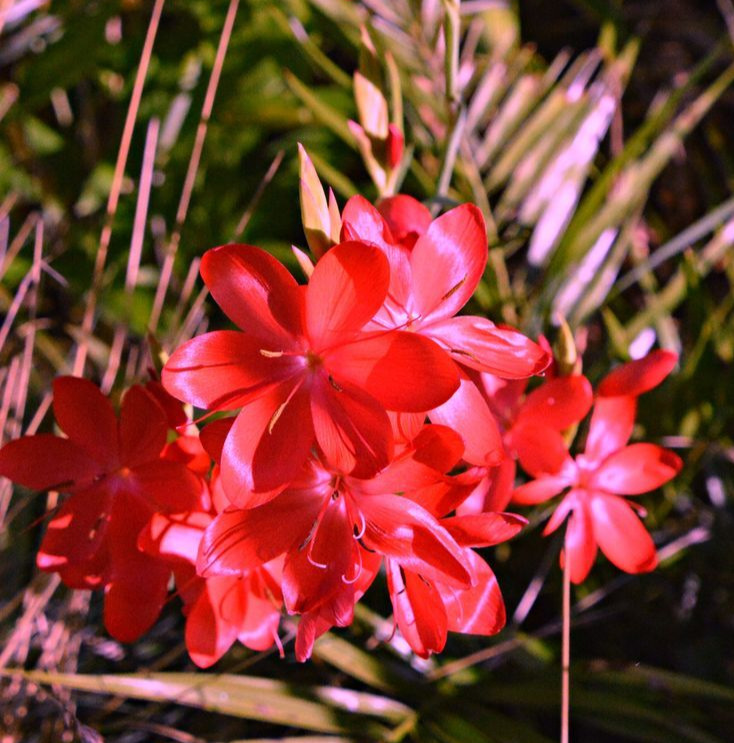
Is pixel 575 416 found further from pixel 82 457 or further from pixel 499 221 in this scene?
pixel 499 221

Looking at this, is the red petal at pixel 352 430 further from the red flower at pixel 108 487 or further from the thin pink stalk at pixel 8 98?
the thin pink stalk at pixel 8 98

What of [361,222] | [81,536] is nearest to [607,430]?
[361,222]

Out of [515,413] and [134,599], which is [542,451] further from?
[134,599]

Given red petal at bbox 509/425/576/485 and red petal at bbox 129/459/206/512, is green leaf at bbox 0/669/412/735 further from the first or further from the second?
red petal at bbox 509/425/576/485

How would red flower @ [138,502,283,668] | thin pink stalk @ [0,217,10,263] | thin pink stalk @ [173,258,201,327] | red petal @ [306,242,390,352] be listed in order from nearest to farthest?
red petal @ [306,242,390,352] < red flower @ [138,502,283,668] < thin pink stalk @ [173,258,201,327] < thin pink stalk @ [0,217,10,263]

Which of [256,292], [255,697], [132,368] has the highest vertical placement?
[256,292]

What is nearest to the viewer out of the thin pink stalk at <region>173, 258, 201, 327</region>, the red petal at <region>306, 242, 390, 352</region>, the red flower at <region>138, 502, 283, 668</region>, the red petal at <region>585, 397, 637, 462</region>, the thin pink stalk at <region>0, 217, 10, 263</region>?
the red petal at <region>306, 242, 390, 352</region>

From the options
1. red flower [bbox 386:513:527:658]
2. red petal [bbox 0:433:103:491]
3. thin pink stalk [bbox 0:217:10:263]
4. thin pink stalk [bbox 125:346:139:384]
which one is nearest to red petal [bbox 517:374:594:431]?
red flower [bbox 386:513:527:658]

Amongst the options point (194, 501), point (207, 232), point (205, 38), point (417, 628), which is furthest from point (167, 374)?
point (205, 38)
